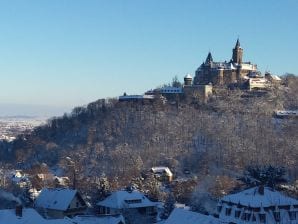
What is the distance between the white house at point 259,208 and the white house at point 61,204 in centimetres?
1638

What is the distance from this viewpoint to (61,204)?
49.8 meters

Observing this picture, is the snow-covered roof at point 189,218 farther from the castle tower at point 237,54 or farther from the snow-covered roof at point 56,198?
the castle tower at point 237,54

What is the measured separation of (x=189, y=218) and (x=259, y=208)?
5073 mm

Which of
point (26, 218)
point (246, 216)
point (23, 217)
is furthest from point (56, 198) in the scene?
point (246, 216)

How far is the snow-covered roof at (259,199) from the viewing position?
3741 centimetres

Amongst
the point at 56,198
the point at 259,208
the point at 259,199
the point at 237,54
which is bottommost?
the point at 56,198

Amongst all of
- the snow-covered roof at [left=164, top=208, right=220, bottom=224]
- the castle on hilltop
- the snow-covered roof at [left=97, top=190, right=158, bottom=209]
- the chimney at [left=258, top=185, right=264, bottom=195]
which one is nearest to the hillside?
the castle on hilltop

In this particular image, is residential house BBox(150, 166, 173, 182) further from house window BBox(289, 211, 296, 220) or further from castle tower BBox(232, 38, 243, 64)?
castle tower BBox(232, 38, 243, 64)

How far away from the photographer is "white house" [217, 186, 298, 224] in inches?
1458

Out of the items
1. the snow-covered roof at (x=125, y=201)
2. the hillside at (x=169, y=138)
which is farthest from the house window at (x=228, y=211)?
the hillside at (x=169, y=138)

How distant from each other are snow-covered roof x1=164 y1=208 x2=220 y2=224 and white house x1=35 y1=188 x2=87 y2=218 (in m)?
13.5

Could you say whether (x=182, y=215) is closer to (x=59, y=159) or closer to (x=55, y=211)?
(x=55, y=211)

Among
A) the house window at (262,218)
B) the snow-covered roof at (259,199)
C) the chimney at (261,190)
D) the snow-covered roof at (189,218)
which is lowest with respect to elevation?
the snow-covered roof at (189,218)

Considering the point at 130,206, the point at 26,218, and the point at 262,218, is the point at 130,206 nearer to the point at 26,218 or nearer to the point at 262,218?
the point at 26,218
